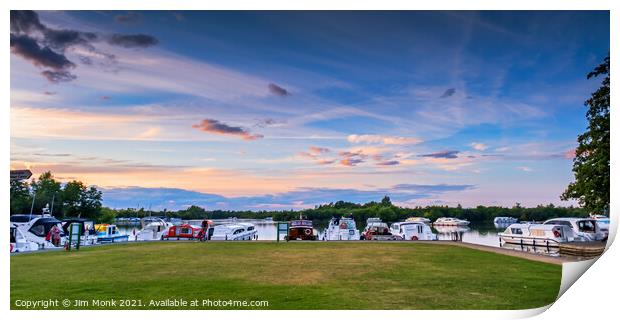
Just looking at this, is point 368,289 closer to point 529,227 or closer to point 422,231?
point 529,227

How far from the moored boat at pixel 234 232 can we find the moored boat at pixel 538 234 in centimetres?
1237

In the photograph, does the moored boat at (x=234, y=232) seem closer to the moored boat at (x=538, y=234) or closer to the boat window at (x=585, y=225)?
the moored boat at (x=538, y=234)

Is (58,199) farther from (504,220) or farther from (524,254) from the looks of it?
(504,220)

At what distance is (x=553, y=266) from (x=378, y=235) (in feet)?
30.0

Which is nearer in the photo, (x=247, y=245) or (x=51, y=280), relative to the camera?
(x=51, y=280)

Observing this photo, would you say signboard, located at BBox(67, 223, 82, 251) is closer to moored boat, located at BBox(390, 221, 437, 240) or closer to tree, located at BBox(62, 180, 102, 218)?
tree, located at BBox(62, 180, 102, 218)

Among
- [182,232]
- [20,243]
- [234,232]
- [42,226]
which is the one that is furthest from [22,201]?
[234,232]

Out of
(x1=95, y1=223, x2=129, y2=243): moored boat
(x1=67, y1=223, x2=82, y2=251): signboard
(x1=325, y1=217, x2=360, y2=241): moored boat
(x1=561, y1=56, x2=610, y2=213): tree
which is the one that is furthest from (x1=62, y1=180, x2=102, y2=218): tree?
(x1=561, y1=56, x2=610, y2=213): tree

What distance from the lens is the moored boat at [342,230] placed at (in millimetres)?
21505

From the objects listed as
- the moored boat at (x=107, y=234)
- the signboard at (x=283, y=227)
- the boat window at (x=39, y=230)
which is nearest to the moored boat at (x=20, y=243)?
the boat window at (x=39, y=230)

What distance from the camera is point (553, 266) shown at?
9852 millimetres
